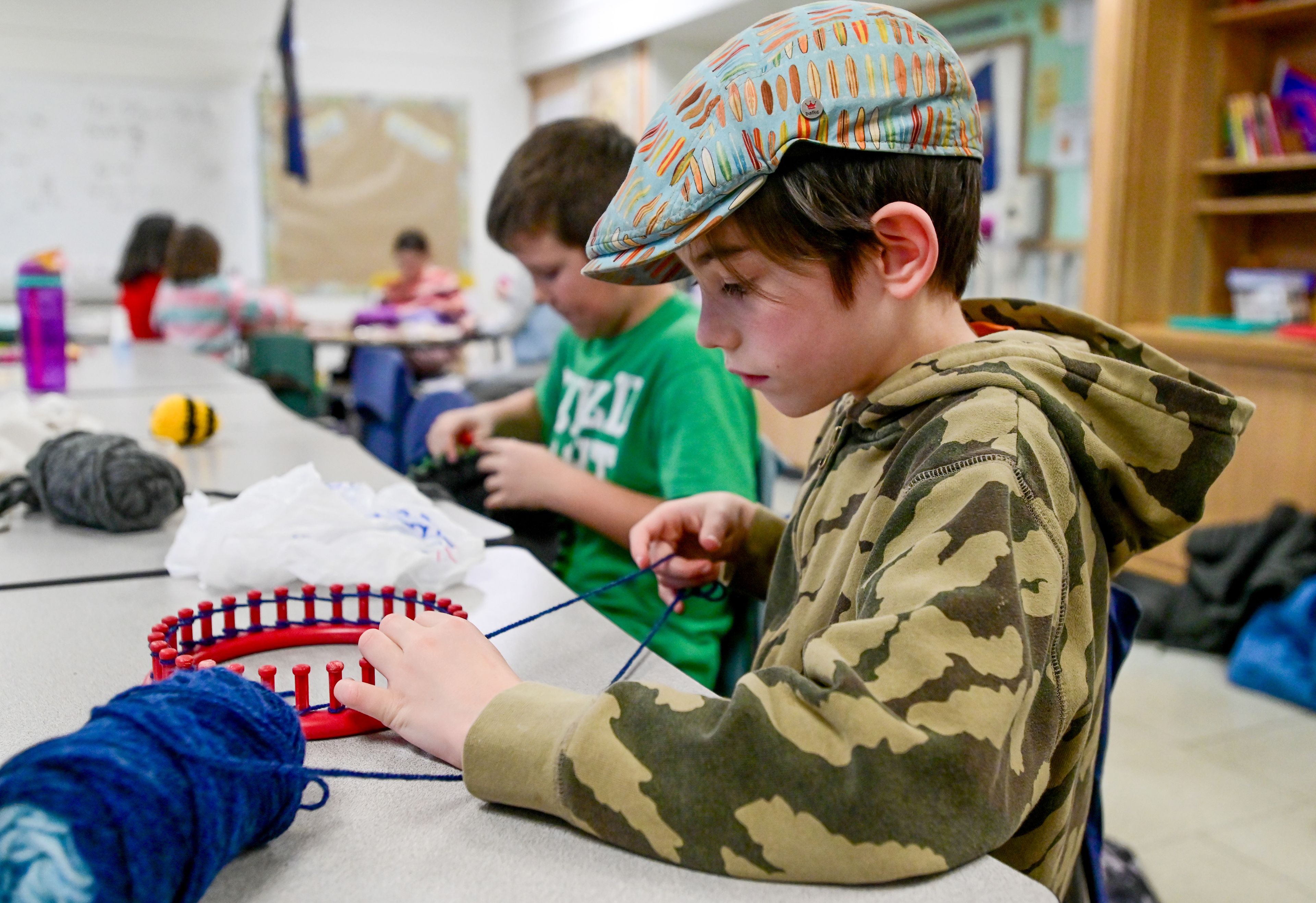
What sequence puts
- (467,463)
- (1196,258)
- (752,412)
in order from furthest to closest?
(1196,258), (467,463), (752,412)

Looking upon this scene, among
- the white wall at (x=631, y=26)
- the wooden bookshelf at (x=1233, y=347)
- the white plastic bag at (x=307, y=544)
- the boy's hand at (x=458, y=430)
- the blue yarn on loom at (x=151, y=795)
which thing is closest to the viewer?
the blue yarn on loom at (x=151, y=795)

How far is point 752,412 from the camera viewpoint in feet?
4.58

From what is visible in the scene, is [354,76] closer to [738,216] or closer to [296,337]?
[296,337]

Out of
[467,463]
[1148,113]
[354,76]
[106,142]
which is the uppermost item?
[354,76]

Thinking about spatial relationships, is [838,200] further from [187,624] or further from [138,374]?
[138,374]

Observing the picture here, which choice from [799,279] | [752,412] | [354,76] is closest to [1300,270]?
[752,412]

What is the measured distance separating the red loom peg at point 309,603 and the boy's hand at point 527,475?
45cm

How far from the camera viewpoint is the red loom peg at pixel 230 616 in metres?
0.79

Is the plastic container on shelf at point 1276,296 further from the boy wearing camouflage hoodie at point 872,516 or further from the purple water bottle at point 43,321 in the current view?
the purple water bottle at point 43,321

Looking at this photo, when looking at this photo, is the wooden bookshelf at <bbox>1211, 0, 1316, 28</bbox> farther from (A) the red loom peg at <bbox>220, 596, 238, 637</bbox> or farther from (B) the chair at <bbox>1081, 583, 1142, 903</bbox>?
(A) the red loom peg at <bbox>220, 596, 238, 637</bbox>

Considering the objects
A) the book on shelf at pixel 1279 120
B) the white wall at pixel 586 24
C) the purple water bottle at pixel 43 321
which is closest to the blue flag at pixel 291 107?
the white wall at pixel 586 24

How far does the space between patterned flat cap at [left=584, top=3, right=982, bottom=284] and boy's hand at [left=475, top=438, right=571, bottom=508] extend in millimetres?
642

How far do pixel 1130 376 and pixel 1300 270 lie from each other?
305cm

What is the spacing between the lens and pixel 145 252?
14.7 ft
